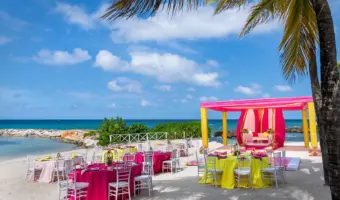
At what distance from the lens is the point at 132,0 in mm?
2598

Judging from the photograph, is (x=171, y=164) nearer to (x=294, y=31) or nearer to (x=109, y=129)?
(x=294, y=31)

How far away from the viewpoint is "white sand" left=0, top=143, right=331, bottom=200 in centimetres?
579

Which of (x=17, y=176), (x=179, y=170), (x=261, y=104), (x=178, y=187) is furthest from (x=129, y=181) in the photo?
(x=261, y=104)

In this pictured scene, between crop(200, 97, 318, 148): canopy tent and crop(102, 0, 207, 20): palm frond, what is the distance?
9743mm

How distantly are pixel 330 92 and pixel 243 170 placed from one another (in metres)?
4.10

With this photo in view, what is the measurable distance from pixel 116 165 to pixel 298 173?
5.12 m

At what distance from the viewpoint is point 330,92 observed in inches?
113

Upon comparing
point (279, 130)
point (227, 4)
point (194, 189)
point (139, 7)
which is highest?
point (227, 4)

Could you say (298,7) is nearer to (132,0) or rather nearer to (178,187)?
(132,0)

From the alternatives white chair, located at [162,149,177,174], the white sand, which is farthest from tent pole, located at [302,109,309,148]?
white chair, located at [162,149,177,174]

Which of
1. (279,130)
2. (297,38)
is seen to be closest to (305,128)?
(279,130)

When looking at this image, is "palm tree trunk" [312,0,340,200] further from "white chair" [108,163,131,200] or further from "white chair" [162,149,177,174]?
"white chair" [162,149,177,174]

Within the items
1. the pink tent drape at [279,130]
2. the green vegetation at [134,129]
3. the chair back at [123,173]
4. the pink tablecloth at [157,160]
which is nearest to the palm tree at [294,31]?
the chair back at [123,173]

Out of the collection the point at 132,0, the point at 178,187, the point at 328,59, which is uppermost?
the point at 132,0
